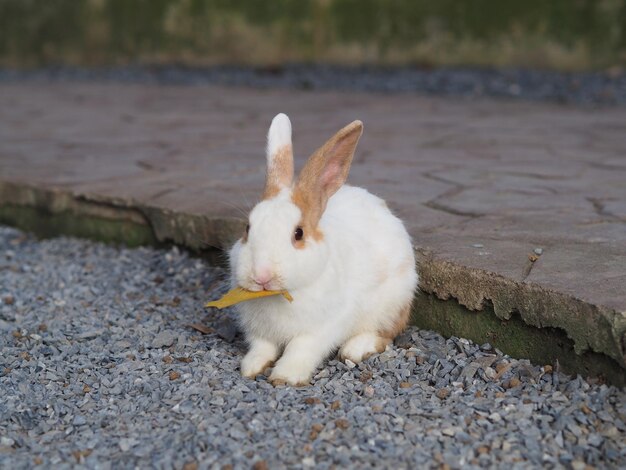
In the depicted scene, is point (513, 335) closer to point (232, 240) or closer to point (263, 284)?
point (263, 284)

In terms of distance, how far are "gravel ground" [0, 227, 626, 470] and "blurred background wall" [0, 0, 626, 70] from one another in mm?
5760

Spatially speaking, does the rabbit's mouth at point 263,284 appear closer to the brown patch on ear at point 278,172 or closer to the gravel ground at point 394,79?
the brown patch on ear at point 278,172

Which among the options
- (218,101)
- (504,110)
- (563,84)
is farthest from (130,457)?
(563,84)

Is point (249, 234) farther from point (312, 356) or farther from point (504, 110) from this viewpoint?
point (504, 110)

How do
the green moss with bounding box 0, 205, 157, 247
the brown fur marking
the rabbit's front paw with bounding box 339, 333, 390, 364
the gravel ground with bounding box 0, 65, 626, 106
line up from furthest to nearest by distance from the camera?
the gravel ground with bounding box 0, 65, 626, 106
the green moss with bounding box 0, 205, 157, 247
the rabbit's front paw with bounding box 339, 333, 390, 364
the brown fur marking

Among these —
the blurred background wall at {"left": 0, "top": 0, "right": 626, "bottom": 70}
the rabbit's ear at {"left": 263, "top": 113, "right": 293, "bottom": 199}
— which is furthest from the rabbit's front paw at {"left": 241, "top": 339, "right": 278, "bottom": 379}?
the blurred background wall at {"left": 0, "top": 0, "right": 626, "bottom": 70}

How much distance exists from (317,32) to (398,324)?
6.46m

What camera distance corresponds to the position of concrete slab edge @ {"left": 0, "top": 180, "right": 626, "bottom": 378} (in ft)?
8.12

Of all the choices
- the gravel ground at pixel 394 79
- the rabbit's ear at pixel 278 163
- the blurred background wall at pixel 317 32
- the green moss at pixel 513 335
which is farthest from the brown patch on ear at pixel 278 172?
the blurred background wall at pixel 317 32

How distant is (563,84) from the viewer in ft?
24.8

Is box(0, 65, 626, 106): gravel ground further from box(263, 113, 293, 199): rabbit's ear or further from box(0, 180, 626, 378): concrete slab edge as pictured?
box(263, 113, 293, 199): rabbit's ear

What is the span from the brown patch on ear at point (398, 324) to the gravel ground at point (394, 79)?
4.31m

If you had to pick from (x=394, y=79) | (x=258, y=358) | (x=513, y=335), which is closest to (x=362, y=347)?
(x=258, y=358)

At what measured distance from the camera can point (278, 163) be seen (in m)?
2.67
